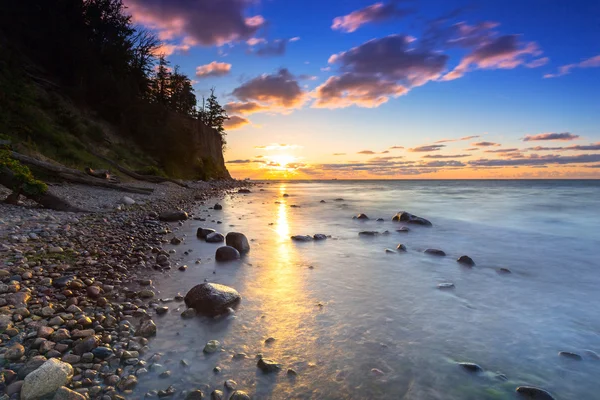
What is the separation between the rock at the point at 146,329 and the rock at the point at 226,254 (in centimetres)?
348

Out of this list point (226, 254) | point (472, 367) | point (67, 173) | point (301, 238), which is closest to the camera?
point (472, 367)

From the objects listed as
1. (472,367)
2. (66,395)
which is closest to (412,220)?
(472,367)

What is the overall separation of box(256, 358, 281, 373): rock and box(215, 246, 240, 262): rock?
4241mm

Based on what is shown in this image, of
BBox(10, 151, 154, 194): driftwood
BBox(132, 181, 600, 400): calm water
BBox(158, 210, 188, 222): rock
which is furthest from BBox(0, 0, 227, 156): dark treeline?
BBox(132, 181, 600, 400): calm water

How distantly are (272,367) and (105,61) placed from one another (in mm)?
43087

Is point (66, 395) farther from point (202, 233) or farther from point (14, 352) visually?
point (202, 233)

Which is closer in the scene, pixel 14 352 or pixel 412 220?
pixel 14 352

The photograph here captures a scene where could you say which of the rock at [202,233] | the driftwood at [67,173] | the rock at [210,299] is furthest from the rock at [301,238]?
the driftwood at [67,173]

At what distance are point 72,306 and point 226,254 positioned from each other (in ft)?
12.0

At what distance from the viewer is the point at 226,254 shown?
24.6 feet

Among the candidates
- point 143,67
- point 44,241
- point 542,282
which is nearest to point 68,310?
point 44,241

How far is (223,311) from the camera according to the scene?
15.0ft

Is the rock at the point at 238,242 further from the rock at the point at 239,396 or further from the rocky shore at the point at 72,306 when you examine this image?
the rock at the point at 239,396

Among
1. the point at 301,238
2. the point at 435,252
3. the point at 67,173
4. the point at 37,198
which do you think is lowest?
the point at 435,252
